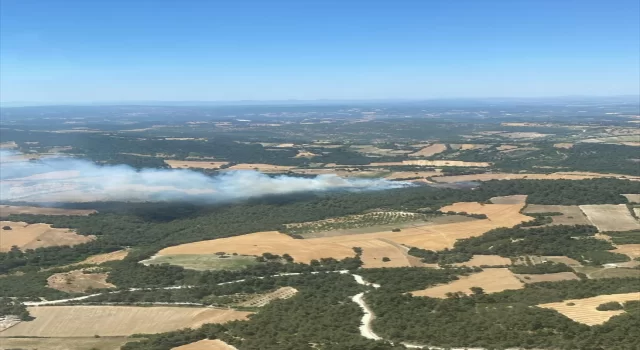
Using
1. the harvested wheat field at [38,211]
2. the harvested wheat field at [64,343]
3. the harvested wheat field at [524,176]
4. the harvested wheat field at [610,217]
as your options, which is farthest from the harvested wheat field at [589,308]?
the harvested wheat field at [524,176]

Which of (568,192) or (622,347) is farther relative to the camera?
(568,192)

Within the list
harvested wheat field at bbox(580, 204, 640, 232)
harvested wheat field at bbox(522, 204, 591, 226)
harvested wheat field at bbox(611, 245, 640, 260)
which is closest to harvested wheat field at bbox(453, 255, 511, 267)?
harvested wheat field at bbox(611, 245, 640, 260)

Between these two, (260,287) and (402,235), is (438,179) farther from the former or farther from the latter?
(260,287)

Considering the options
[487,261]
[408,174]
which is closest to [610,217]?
[487,261]

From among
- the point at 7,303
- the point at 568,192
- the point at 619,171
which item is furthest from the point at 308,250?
the point at 619,171

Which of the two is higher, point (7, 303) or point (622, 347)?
point (622, 347)
